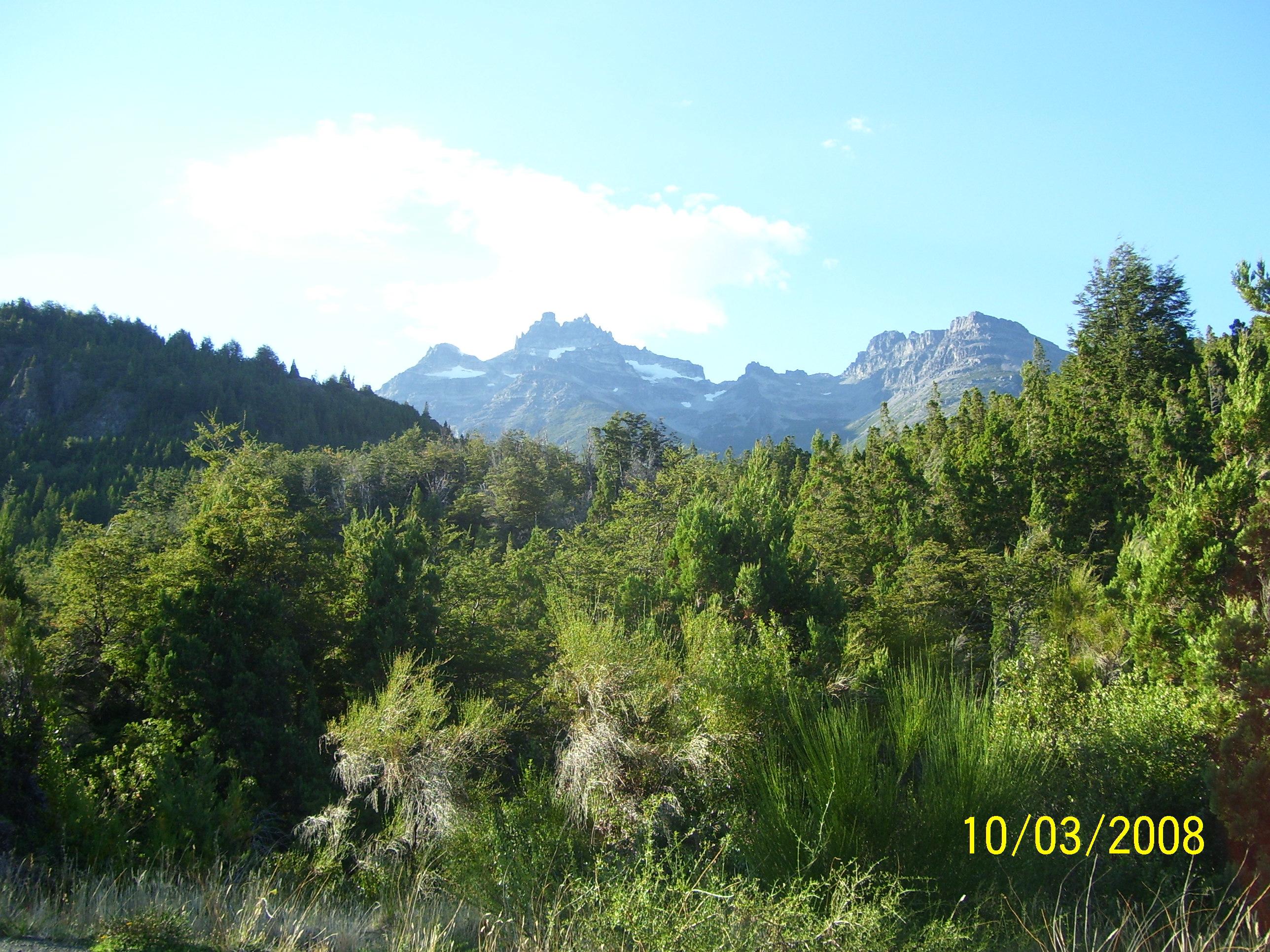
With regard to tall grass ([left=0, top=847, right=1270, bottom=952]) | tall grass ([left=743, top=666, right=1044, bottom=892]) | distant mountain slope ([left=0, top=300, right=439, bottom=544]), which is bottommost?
tall grass ([left=0, top=847, right=1270, bottom=952])

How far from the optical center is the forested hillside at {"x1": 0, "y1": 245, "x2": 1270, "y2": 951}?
531cm

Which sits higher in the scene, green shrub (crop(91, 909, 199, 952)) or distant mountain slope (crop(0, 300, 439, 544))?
distant mountain slope (crop(0, 300, 439, 544))

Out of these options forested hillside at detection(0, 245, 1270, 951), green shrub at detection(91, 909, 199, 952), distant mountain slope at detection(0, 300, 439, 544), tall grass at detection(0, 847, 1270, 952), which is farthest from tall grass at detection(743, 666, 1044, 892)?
distant mountain slope at detection(0, 300, 439, 544)

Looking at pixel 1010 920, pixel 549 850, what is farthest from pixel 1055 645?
pixel 549 850

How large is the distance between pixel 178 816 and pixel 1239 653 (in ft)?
38.9

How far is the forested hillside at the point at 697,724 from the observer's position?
531 cm
